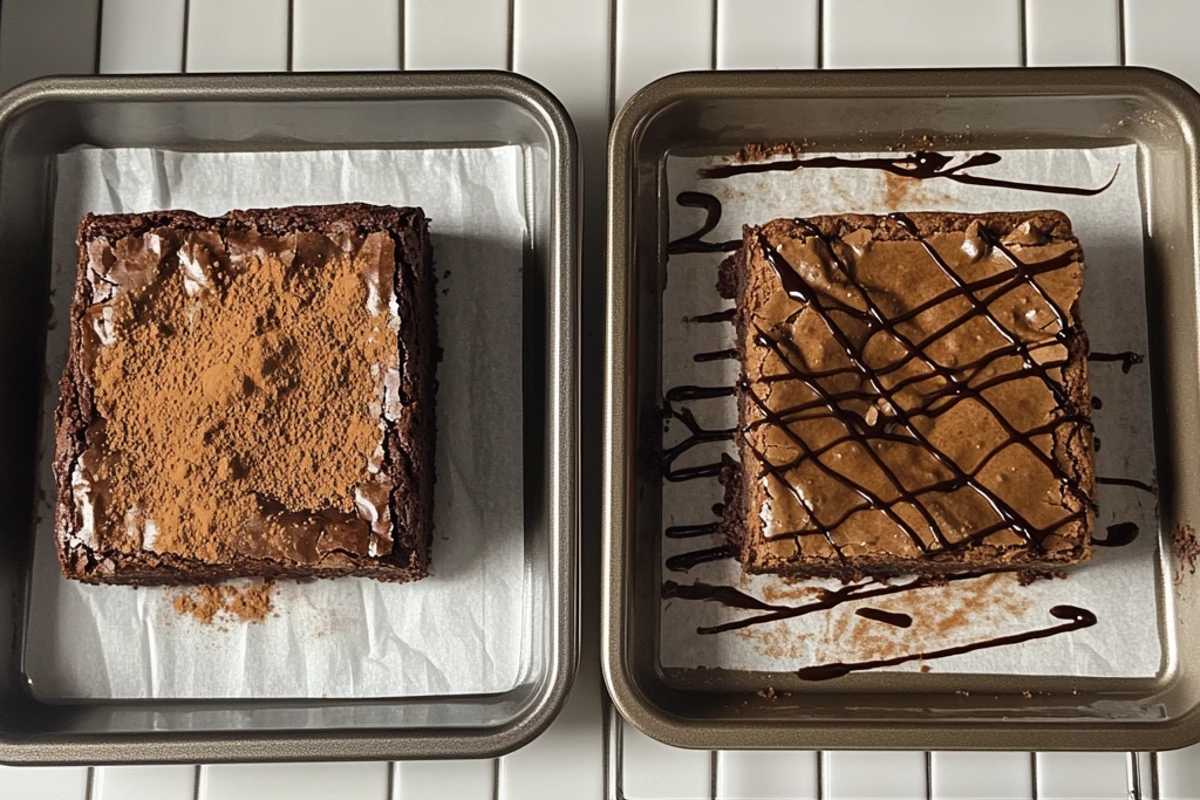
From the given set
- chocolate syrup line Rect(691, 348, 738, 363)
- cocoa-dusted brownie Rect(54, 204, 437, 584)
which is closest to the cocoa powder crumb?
cocoa-dusted brownie Rect(54, 204, 437, 584)

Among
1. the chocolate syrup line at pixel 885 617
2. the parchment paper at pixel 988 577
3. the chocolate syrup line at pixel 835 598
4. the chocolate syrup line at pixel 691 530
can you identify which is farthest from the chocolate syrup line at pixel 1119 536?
the chocolate syrup line at pixel 691 530

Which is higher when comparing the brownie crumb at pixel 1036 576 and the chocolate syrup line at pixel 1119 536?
the chocolate syrup line at pixel 1119 536

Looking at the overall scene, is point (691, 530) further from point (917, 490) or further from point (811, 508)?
point (917, 490)

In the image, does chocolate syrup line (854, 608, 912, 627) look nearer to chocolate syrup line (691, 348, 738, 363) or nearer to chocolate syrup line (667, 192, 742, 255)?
chocolate syrup line (691, 348, 738, 363)

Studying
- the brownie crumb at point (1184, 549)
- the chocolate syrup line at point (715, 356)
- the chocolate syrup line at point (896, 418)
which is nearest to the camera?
the chocolate syrup line at point (896, 418)

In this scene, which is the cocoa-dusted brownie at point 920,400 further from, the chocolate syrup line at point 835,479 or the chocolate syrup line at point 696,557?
the chocolate syrup line at point 696,557

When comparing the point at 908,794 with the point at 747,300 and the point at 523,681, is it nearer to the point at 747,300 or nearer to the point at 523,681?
the point at 523,681

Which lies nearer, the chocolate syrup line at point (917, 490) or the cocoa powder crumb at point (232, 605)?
the chocolate syrup line at point (917, 490)
